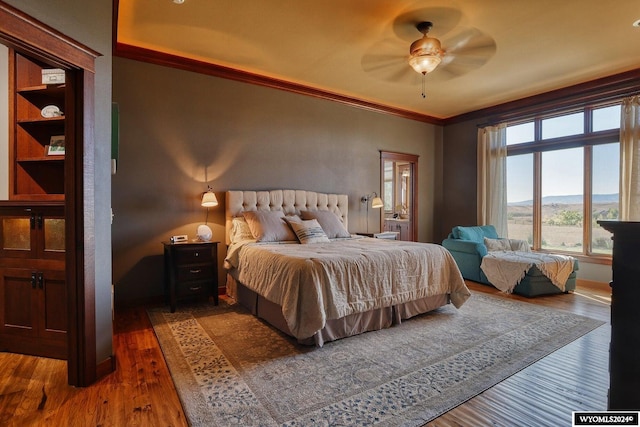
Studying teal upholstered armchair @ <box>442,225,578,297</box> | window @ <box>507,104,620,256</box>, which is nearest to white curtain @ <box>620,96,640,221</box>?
window @ <box>507,104,620,256</box>

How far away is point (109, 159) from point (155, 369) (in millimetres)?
1544

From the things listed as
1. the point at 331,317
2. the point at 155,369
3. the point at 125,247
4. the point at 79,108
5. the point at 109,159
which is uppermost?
the point at 79,108

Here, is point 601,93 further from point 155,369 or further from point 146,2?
point 155,369

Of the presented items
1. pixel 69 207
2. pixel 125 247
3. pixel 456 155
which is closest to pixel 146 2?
pixel 69 207

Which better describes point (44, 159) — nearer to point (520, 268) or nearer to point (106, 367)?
point (106, 367)

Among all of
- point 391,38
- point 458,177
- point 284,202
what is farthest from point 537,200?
point 284,202

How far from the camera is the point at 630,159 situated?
4.50 meters

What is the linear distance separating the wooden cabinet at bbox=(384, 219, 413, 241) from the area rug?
3350 mm

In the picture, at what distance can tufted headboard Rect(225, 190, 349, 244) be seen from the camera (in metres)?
4.36

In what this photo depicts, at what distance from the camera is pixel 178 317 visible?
3455 mm

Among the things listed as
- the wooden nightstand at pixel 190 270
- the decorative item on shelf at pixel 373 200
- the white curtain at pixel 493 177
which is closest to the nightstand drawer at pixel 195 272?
the wooden nightstand at pixel 190 270

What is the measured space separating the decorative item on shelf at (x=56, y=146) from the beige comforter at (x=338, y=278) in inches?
73.2

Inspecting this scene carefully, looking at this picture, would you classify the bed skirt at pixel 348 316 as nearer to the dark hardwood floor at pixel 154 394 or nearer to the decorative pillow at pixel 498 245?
the dark hardwood floor at pixel 154 394

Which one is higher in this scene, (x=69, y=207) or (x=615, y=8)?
(x=615, y=8)
